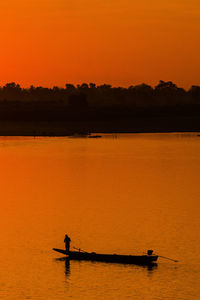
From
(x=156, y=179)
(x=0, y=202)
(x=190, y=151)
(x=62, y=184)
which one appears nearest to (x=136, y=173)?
(x=156, y=179)

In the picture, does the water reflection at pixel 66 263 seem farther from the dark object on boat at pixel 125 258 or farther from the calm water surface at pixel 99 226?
the dark object on boat at pixel 125 258

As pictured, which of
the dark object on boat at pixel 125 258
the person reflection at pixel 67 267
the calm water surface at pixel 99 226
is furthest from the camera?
the dark object on boat at pixel 125 258

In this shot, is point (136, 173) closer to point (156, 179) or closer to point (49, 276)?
point (156, 179)

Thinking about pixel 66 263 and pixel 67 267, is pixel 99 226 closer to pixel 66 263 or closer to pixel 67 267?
pixel 66 263

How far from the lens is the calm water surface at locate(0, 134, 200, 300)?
145 feet

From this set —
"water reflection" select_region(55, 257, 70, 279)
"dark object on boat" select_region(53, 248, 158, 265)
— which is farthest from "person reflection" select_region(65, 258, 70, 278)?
"dark object on boat" select_region(53, 248, 158, 265)

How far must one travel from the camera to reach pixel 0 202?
79.7 meters

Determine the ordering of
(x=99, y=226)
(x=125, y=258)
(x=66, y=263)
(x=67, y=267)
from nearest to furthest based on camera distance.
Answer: (x=125, y=258)
(x=67, y=267)
(x=66, y=263)
(x=99, y=226)

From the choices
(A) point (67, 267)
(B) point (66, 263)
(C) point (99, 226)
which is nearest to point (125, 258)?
(A) point (67, 267)

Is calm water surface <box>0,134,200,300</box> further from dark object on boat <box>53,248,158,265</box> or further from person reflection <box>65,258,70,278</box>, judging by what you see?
dark object on boat <box>53,248,158,265</box>

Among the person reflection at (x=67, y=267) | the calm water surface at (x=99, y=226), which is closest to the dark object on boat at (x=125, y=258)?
the calm water surface at (x=99, y=226)

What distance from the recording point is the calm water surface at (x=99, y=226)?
145 ft

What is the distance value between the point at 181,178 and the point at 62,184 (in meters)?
17.1

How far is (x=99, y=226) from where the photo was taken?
206 ft
